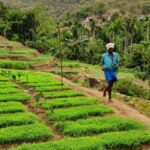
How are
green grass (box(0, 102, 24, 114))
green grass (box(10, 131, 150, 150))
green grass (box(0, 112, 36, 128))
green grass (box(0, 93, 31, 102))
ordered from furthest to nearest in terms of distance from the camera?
green grass (box(0, 93, 31, 102)), green grass (box(0, 102, 24, 114)), green grass (box(0, 112, 36, 128)), green grass (box(10, 131, 150, 150))

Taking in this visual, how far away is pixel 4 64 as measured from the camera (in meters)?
44.6

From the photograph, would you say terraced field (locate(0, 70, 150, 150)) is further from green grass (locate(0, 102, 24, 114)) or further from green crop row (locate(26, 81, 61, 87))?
green crop row (locate(26, 81, 61, 87))

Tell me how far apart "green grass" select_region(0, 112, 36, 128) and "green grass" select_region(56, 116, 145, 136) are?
116cm

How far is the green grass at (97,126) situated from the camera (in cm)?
1429

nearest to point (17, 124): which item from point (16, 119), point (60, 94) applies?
point (16, 119)

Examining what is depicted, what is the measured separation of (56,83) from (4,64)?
744 inches

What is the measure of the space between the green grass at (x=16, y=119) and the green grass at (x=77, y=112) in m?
0.88

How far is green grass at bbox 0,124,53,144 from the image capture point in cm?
1338

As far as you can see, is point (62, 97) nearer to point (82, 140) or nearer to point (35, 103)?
point (35, 103)

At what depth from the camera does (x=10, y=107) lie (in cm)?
1800

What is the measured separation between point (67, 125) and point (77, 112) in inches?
73.0

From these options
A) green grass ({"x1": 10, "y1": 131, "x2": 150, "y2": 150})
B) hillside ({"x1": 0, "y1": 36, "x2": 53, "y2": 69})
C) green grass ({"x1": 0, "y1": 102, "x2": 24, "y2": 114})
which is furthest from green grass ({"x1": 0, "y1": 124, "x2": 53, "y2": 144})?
hillside ({"x1": 0, "y1": 36, "x2": 53, "y2": 69})

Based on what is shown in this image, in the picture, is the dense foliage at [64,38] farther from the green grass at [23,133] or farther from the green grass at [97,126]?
the green grass at [23,133]

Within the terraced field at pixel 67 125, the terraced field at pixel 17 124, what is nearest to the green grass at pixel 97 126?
the terraced field at pixel 67 125
